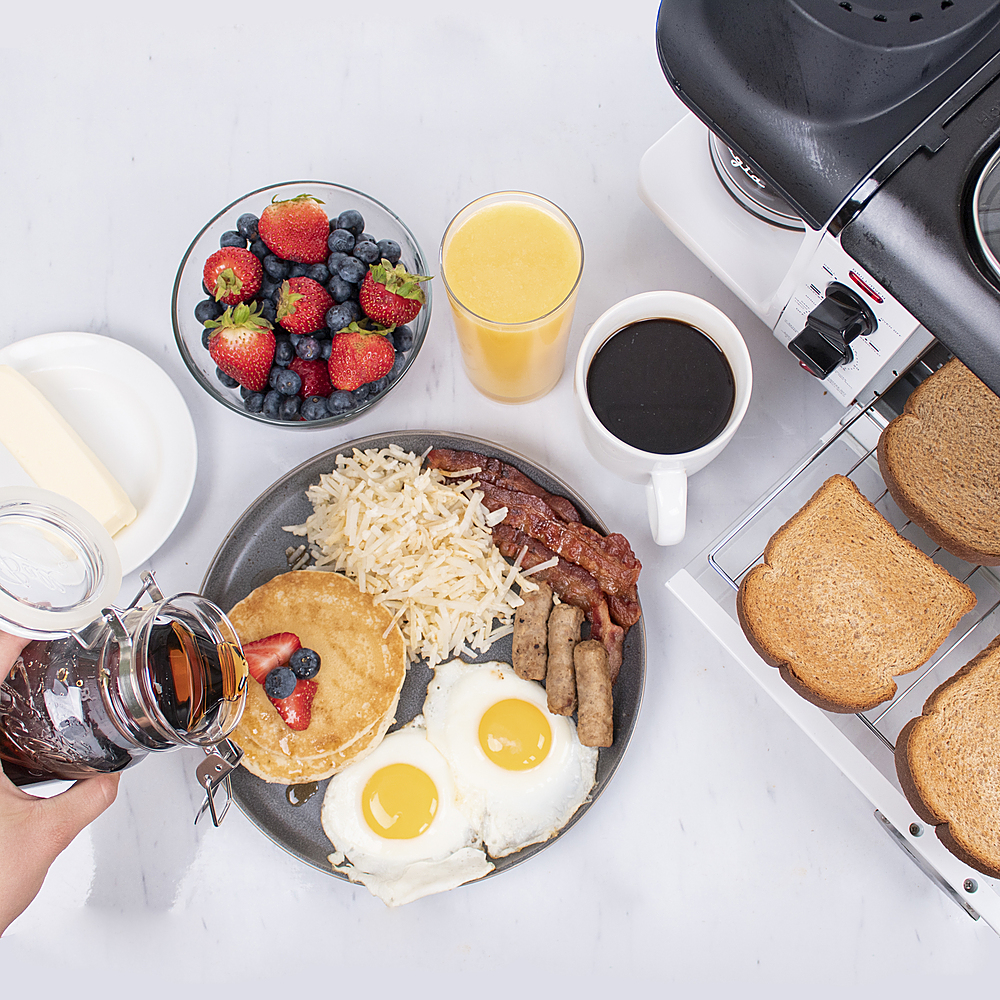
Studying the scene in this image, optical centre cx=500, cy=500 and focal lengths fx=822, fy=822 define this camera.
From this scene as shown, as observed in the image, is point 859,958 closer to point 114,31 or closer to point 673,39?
point 673,39

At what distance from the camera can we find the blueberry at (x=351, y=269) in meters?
1.83

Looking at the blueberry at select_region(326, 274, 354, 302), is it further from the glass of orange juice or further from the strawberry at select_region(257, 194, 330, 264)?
the glass of orange juice

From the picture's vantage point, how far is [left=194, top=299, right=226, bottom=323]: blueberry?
186 cm

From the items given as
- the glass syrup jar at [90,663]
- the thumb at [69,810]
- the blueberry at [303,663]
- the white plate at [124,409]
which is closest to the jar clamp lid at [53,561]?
the glass syrup jar at [90,663]

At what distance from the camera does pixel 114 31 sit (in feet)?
7.48

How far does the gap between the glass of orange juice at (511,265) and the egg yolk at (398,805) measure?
1029 mm

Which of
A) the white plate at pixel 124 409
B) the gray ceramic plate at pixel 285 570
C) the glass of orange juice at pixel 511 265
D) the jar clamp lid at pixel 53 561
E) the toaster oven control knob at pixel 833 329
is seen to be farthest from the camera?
the white plate at pixel 124 409

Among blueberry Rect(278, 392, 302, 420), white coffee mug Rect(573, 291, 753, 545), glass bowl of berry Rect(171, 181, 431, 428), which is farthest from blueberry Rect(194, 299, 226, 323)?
white coffee mug Rect(573, 291, 753, 545)

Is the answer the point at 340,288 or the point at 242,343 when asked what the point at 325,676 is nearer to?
the point at 242,343

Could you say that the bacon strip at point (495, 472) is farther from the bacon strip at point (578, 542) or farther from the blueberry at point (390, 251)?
the blueberry at point (390, 251)

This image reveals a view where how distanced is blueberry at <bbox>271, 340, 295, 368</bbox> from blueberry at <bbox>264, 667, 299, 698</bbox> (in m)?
0.69

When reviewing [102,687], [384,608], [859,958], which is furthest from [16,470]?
[859,958]

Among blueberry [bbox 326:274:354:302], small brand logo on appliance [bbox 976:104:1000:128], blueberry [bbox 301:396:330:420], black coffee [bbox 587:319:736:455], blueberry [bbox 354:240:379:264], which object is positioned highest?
small brand logo on appliance [bbox 976:104:1000:128]

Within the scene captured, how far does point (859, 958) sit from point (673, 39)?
6.88 feet
